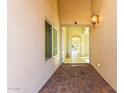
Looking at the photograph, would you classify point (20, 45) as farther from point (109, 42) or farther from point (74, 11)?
point (74, 11)

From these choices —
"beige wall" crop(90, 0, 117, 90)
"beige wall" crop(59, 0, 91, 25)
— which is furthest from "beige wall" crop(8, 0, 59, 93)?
"beige wall" crop(59, 0, 91, 25)

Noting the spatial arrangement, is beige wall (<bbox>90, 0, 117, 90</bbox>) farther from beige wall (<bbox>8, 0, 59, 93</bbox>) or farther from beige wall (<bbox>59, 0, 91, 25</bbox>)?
beige wall (<bbox>59, 0, 91, 25</bbox>)

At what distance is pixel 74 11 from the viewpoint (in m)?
9.57

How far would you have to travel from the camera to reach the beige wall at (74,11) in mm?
9477

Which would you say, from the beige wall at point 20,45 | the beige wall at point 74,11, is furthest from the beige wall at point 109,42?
the beige wall at point 74,11

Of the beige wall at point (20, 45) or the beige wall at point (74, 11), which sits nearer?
the beige wall at point (20, 45)

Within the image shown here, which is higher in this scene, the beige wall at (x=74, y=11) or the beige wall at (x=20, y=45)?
the beige wall at (x=74, y=11)

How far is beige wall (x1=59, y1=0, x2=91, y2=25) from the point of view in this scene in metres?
9.48

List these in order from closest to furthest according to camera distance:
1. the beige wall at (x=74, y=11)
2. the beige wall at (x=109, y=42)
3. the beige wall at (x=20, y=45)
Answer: the beige wall at (x=20, y=45)
the beige wall at (x=109, y=42)
the beige wall at (x=74, y=11)

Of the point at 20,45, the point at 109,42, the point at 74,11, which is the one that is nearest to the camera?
the point at 20,45

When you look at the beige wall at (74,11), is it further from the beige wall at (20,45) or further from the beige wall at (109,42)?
the beige wall at (20,45)

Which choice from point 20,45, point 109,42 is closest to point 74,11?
point 109,42
